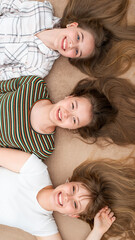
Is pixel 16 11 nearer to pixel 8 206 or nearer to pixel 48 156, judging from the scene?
pixel 48 156

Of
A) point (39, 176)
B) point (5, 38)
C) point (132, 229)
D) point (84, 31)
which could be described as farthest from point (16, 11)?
point (132, 229)

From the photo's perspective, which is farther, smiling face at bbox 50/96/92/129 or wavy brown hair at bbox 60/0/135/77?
wavy brown hair at bbox 60/0/135/77

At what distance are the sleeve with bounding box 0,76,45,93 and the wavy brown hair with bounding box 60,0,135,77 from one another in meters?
0.35

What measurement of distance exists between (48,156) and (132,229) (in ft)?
2.48

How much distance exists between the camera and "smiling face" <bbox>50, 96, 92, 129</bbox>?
1347 millimetres

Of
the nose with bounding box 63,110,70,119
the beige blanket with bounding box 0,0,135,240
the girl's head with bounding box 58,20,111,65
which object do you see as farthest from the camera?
the beige blanket with bounding box 0,0,135,240

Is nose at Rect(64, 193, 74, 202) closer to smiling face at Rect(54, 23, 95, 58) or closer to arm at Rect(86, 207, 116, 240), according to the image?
arm at Rect(86, 207, 116, 240)

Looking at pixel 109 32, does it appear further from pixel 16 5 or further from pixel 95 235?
pixel 95 235

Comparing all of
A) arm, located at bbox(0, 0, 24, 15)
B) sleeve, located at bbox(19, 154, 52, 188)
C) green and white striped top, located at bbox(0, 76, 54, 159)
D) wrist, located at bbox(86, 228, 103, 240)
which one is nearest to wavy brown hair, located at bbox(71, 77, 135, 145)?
green and white striped top, located at bbox(0, 76, 54, 159)

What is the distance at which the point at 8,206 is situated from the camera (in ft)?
5.02

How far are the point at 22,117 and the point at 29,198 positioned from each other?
1.83 ft

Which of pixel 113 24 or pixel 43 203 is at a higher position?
pixel 113 24

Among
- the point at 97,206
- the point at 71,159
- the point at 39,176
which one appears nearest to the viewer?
the point at 97,206

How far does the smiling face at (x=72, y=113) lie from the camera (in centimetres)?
135
